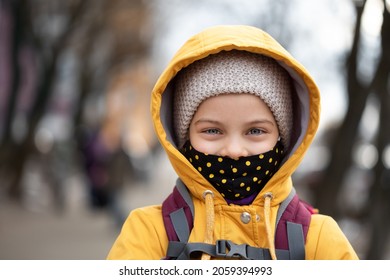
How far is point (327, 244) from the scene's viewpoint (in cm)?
230

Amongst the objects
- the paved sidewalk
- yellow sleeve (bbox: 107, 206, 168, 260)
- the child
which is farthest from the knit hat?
the paved sidewalk

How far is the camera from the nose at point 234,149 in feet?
7.81

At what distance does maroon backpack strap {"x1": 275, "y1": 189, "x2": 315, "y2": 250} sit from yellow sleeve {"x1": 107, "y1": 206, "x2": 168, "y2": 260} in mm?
393

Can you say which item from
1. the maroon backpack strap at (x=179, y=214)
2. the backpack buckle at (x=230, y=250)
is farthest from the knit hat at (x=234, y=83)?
the backpack buckle at (x=230, y=250)

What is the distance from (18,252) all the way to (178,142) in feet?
25.1

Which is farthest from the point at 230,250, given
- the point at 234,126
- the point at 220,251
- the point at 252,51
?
the point at 252,51

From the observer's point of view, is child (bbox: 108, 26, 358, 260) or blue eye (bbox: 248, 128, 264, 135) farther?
blue eye (bbox: 248, 128, 264, 135)

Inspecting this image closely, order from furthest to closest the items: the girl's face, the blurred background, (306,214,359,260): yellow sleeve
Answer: the blurred background < the girl's face < (306,214,359,260): yellow sleeve

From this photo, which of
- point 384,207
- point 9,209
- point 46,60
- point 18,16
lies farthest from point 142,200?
point 384,207

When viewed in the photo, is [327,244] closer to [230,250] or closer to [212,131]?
[230,250]

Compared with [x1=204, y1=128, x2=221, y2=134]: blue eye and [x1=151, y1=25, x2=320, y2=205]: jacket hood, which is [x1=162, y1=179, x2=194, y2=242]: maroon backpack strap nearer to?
[x1=151, y1=25, x2=320, y2=205]: jacket hood

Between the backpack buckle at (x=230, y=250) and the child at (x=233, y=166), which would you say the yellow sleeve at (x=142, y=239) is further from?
the backpack buckle at (x=230, y=250)

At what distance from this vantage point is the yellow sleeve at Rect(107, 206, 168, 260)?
235cm
